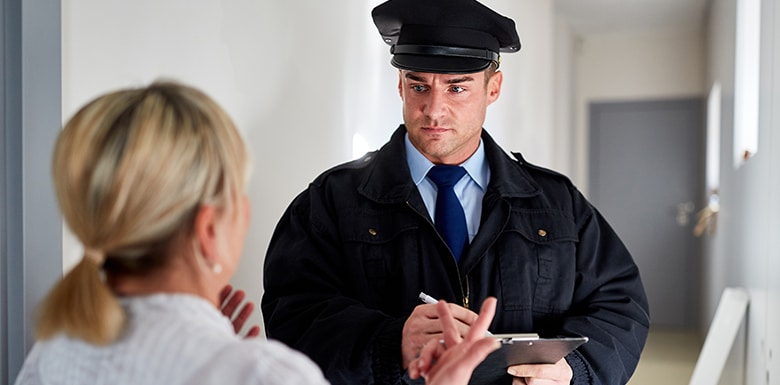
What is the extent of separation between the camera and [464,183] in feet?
6.10

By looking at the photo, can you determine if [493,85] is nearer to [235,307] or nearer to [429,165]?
[429,165]

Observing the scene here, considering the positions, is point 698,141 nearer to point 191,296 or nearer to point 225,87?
point 225,87

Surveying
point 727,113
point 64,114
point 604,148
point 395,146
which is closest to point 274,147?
point 395,146

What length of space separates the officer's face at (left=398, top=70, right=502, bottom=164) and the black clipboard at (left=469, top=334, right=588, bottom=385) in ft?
1.78

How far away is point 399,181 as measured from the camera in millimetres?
1772

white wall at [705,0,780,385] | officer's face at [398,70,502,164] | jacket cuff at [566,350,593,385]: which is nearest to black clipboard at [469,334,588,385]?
jacket cuff at [566,350,593,385]

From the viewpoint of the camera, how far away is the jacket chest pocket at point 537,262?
1.73 meters

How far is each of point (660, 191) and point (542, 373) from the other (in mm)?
6068

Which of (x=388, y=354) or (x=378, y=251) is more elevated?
(x=378, y=251)

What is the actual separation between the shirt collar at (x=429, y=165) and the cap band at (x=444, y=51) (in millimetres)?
211

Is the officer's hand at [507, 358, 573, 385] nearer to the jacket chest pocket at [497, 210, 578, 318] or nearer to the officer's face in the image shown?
the jacket chest pocket at [497, 210, 578, 318]

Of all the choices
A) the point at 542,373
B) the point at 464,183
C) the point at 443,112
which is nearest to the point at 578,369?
the point at 542,373

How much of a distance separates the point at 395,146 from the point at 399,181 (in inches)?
5.1

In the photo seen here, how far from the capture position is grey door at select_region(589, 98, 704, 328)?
712 centimetres
